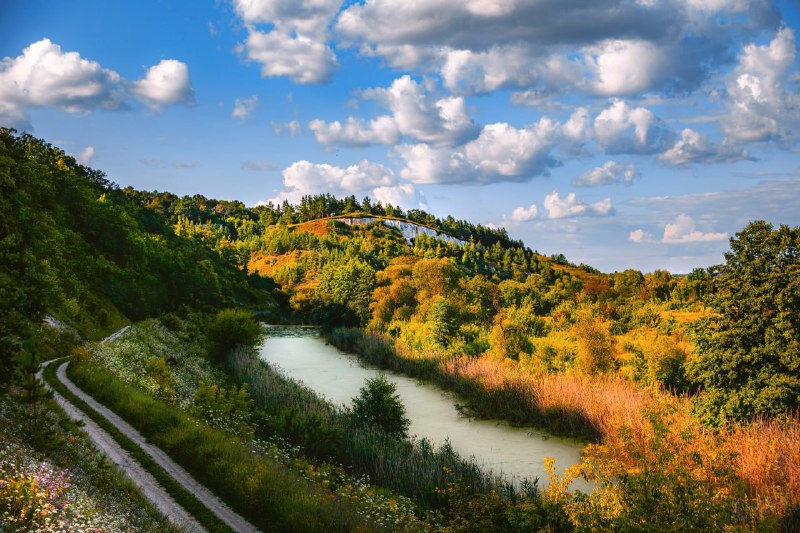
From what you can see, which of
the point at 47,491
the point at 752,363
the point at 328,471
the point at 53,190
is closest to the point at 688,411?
the point at 752,363

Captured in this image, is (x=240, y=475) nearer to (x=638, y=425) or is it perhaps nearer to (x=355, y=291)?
(x=638, y=425)

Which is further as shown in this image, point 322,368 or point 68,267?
point 322,368

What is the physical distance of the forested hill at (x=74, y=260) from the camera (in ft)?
106

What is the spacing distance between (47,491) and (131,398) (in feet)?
47.8

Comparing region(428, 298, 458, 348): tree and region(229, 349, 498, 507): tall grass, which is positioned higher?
region(428, 298, 458, 348): tree

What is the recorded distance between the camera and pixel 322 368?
6041 cm

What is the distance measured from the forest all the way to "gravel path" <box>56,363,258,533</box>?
54cm

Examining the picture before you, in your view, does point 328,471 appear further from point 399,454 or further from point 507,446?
point 507,446

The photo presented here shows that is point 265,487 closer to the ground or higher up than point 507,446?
higher up

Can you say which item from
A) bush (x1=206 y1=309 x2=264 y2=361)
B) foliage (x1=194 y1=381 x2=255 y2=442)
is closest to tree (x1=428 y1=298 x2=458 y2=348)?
bush (x1=206 y1=309 x2=264 y2=361)

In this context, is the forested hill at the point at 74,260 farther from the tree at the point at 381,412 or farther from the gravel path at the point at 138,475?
the tree at the point at 381,412

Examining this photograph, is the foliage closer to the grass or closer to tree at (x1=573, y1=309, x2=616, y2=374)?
the grass

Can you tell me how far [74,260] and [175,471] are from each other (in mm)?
47290

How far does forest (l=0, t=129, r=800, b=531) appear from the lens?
1587 cm
